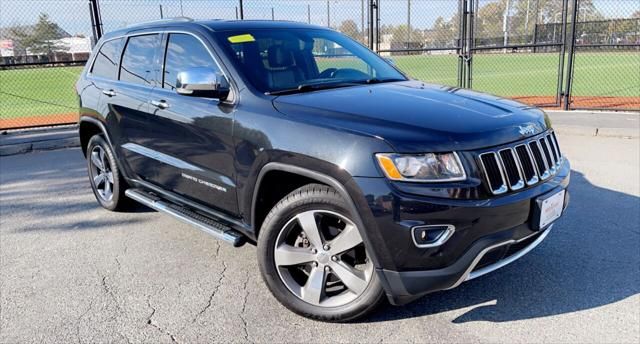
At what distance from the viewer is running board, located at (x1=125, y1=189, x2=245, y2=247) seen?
11.4 ft

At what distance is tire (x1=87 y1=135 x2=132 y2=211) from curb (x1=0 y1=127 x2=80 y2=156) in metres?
3.92

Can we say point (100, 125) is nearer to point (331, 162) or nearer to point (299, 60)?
point (299, 60)

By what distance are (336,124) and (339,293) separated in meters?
1.06

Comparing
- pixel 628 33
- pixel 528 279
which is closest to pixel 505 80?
pixel 628 33

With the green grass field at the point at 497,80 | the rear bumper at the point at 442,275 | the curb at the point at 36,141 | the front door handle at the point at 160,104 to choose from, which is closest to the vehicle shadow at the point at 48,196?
the curb at the point at 36,141

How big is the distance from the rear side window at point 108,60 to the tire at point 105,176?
0.66 meters

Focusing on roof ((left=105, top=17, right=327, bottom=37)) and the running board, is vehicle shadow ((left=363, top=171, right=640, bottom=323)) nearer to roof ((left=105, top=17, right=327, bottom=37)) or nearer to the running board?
the running board

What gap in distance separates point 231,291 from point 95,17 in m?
8.53

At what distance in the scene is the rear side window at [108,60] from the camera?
488cm

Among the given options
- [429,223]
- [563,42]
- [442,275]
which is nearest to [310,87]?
[429,223]

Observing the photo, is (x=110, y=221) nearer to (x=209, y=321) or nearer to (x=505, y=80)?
(x=209, y=321)

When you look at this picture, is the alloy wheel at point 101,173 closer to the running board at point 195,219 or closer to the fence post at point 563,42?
the running board at point 195,219

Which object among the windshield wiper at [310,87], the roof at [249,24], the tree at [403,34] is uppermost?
the tree at [403,34]

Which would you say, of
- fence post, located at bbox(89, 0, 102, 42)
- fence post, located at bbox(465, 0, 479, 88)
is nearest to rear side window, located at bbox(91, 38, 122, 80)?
fence post, located at bbox(89, 0, 102, 42)
